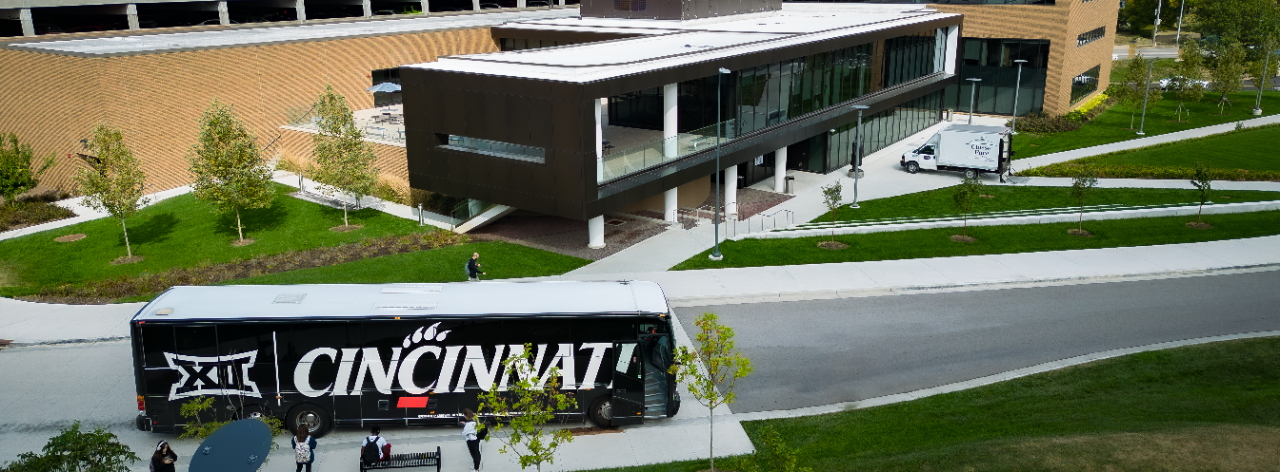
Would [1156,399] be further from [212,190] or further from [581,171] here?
[212,190]

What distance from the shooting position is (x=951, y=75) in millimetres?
56188

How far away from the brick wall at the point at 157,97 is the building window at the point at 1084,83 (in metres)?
43.7

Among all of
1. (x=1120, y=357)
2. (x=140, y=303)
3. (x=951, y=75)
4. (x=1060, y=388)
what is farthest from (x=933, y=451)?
(x=951, y=75)

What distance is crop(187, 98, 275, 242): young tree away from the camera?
31859mm

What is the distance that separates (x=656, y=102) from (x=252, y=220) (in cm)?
1626

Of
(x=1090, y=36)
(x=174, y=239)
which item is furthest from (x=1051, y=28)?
(x=174, y=239)

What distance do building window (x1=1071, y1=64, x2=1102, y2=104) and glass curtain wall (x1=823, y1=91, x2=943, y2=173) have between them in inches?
372

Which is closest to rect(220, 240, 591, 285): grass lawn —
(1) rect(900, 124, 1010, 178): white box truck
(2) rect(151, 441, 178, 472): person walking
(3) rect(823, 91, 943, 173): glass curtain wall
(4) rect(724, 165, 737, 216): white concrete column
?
(4) rect(724, 165, 737, 216): white concrete column

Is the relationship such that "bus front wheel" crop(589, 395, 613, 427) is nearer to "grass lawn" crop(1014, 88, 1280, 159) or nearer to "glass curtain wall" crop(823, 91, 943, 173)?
"glass curtain wall" crop(823, 91, 943, 173)

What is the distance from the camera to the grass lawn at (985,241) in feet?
102

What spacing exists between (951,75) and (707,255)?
31591 millimetres

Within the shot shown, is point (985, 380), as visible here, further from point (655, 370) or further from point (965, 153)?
point (965, 153)

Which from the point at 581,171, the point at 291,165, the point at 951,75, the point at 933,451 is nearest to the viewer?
the point at 933,451

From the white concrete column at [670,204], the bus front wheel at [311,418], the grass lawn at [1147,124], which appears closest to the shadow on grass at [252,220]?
the white concrete column at [670,204]
